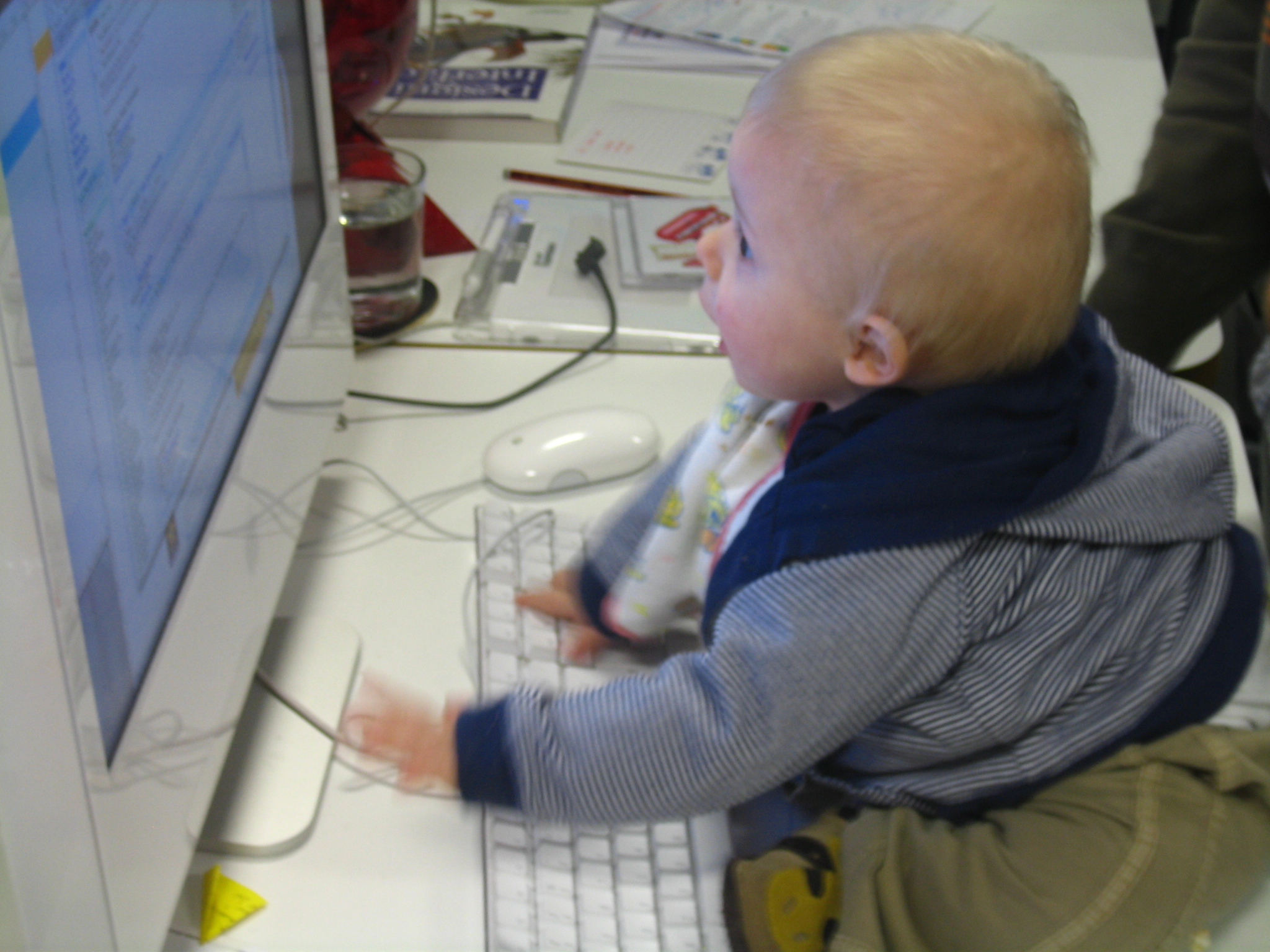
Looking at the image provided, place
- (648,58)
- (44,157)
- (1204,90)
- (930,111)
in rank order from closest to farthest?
1. (44,157)
2. (930,111)
3. (1204,90)
4. (648,58)

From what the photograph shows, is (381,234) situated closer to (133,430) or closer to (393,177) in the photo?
(393,177)

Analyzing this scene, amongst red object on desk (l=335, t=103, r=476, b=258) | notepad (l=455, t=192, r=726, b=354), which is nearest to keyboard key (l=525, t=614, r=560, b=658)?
notepad (l=455, t=192, r=726, b=354)

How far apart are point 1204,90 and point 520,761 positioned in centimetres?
92

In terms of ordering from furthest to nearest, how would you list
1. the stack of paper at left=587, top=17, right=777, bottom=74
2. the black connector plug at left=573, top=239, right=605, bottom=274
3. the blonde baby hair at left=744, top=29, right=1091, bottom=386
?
the stack of paper at left=587, top=17, right=777, bottom=74 < the black connector plug at left=573, top=239, right=605, bottom=274 < the blonde baby hair at left=744, top=29, right=1091, bottom=386

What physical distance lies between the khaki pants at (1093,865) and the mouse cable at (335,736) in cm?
22

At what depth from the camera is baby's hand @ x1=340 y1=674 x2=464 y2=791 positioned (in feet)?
1.98

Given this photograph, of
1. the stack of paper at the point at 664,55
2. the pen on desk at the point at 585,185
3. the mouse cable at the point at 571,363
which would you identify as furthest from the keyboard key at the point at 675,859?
the stack of paper at the point at 664,55

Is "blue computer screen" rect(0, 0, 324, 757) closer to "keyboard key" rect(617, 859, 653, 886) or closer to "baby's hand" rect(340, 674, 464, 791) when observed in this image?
"baby's hand" rect(340, 674, 464, 791)

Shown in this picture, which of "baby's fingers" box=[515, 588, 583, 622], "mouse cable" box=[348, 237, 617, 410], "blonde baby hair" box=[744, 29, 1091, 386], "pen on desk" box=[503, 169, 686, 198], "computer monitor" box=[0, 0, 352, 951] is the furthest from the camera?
"pen on desk" box=[503, 169, 686, 198]

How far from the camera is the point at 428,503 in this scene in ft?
2.69

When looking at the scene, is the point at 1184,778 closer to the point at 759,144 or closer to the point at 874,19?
the point at 759,144

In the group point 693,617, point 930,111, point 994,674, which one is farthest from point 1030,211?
point 693,617

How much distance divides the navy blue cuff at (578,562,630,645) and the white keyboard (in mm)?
34

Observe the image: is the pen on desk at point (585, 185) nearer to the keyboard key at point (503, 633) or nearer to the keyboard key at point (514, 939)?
the keyboard key at point (503, 633)
